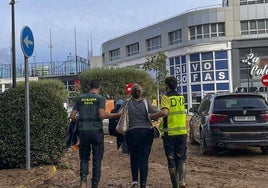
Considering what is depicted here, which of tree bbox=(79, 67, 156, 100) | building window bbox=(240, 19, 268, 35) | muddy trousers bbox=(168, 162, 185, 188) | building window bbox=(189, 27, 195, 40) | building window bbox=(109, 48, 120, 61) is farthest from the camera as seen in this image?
building window bbox=(109, 48, 120, 61)

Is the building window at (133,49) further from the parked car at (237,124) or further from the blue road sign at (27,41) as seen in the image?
the blue road sign at (27,41)

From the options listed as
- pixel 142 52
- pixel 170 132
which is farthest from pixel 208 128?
pixel 142 52

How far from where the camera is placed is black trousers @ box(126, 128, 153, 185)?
757cm

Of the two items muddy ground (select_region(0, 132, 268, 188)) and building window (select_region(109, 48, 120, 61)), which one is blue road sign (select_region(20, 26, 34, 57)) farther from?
building window (select_region(109, 48, 120, 61))

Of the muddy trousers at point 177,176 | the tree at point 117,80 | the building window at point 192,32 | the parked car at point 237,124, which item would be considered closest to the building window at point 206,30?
the building window at point 192,32

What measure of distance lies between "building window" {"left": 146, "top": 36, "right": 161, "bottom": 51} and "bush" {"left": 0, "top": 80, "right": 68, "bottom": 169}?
181 feet

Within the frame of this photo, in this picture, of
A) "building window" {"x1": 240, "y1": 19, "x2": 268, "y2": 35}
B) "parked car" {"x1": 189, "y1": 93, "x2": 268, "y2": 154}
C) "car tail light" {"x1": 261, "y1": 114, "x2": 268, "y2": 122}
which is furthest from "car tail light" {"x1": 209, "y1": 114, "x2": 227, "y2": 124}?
"building window" {"x1": 240, "y1": 19, "x2": 268, "y2": 35}

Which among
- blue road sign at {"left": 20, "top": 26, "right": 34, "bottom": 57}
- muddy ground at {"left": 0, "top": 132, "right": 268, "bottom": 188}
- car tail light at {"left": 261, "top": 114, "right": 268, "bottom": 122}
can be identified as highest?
blue road sign at {"left": 20, "top": 26, "right": 34, "bottom": 57}

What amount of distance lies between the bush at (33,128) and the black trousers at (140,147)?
2371 millimetres

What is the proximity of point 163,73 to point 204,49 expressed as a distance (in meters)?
12.6

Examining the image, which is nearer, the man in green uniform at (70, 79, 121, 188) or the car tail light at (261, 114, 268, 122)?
the man in green uniform at (70, 79, 121, 188)

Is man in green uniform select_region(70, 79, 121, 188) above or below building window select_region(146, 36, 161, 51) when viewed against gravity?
below

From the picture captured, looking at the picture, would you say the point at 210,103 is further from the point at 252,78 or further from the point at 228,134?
the point at 252,78

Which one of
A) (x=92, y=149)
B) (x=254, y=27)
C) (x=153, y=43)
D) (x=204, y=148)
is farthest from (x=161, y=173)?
(x=153, y=43)
